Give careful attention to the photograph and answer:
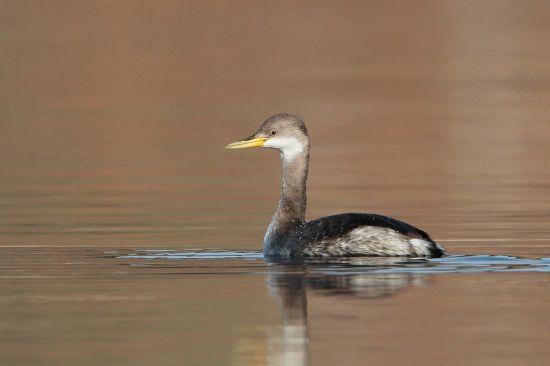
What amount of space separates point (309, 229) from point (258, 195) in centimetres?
465

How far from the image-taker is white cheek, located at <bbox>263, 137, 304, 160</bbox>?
15.9 meters

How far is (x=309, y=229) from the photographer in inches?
595

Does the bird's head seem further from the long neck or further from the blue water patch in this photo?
the blue water patch

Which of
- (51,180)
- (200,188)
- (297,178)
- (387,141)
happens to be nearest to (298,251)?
(297,178)

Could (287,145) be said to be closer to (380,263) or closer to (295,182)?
(295,182)

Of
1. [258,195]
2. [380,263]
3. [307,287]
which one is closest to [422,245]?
[380,263]

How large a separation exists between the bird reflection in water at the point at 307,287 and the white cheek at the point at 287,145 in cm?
166

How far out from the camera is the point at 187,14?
55.3m

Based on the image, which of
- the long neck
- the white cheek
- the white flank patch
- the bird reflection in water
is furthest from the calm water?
the white cheek

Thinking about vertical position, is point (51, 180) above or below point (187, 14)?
below

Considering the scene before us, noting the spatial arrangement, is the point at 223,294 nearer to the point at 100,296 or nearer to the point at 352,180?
the point at 100,296

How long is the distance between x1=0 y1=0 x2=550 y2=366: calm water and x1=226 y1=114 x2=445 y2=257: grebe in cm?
21

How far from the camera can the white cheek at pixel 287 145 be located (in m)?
15.9

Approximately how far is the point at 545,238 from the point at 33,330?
18.3 ft
